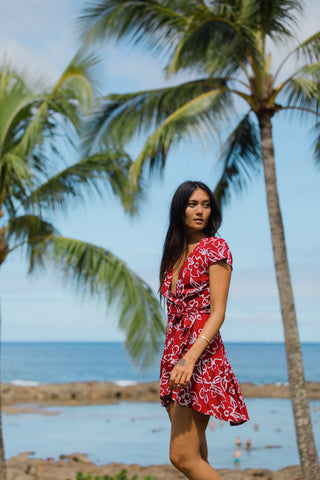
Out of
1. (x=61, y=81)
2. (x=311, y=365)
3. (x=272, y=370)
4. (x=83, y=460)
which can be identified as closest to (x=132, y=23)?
(x=61, y=81)

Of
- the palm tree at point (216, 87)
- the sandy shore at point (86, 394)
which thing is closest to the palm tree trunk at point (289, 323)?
the palm tree at point (216, 87)

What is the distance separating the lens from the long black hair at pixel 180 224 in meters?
3.47

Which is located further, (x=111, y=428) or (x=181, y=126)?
(x=111, y=428)

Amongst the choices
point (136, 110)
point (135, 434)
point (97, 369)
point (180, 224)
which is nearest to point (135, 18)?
point (136, 110)

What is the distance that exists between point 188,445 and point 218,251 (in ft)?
3.11

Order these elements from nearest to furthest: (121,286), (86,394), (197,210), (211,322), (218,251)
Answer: (211,322) < (218,251) < (197,210) < (121,286) < (86,394)

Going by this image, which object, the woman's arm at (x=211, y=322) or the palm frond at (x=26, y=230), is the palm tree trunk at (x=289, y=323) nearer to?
the palm frond at (x=26, y=230)

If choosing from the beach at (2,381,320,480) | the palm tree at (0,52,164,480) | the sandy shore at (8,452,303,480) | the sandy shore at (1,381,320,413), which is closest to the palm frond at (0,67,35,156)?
the palm tree at (0,52,164,480)

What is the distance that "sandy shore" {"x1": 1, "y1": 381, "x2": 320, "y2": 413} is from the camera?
33469 mm

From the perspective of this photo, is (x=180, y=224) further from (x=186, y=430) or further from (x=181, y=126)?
(x=181, y=126)

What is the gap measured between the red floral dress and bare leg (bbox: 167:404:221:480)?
2.9 inches

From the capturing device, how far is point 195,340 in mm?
3162

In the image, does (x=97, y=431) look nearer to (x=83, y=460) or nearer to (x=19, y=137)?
(x=83, y=460)

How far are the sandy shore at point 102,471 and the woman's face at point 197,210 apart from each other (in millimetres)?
10364
